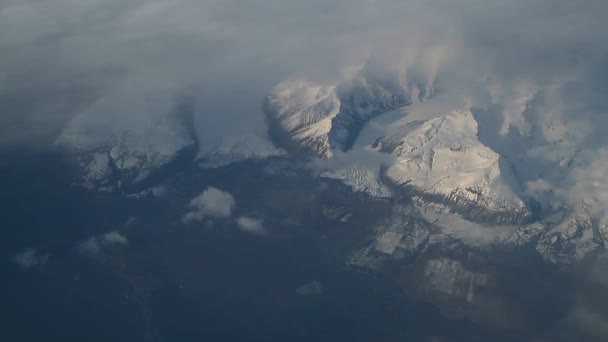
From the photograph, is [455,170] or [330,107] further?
[330,107]

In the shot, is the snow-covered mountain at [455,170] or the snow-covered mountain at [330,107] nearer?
the snow-covered mountain at [455,170]

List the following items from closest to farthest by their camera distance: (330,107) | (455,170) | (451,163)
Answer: (455,170) → (451,163) → (330,107)

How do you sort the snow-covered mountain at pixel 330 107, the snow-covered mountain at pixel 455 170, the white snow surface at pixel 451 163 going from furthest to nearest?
1. the snow-covered mountain at pixel 330 107
2. the white snow surface at pixel 451 163
3. the snow-covered mountain at pixel 455 170

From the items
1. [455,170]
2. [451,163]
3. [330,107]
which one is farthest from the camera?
[330,107]

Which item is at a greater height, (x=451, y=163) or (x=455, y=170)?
(x=451, y=163)

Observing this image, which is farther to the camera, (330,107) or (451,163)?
(330,107)

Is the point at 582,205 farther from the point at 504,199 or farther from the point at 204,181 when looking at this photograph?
the point at 204,181

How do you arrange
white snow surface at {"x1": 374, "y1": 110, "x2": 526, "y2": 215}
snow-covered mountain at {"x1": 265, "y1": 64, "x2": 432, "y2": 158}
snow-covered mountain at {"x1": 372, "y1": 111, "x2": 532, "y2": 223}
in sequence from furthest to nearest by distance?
1. snow-covered mountain at {"x1": 265, "y1": 64, "x2": 432, "y2": 158}
2. white snow surface at {"x1": 374, "y1": 110, "x2": 526, "y2": 215}
3. snow-covered mountain at {"x1": 372, "y1": 111, "x2": 532, "y2": 223}

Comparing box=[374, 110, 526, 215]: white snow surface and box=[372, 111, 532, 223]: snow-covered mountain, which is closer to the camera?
box=[372, 111, 532, 223]: snow-covered mountain

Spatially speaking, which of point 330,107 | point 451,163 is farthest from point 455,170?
point 330,107

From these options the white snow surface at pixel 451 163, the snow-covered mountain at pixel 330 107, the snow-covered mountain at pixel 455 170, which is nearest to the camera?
the snow-covered mountain at pixel 455 170

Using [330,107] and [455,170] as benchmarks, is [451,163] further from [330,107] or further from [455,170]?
[330,107]
